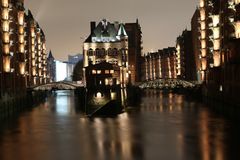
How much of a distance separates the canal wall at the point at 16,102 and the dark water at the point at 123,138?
3927mm

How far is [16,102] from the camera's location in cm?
9838

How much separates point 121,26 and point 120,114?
260ft

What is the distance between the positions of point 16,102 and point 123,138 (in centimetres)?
4761

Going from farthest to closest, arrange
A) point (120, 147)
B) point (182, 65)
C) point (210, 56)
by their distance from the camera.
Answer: point (182, 65)
point (210, 56)
point (120, 147)

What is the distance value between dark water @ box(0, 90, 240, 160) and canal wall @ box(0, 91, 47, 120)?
12.9ft

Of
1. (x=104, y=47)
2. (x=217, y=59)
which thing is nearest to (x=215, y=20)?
(x=217, y=59)

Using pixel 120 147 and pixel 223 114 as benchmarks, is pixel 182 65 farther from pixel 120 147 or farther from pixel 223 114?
pixel 120 147

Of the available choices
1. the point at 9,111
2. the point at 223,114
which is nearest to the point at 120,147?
the point at 223,114

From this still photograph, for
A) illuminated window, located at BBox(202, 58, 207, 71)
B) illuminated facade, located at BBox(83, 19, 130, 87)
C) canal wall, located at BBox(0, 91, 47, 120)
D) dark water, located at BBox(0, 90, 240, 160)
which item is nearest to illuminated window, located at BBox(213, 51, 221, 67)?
dark water, located at BBox(0, 90, 240, 160)

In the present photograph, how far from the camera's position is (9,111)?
87.7 metres

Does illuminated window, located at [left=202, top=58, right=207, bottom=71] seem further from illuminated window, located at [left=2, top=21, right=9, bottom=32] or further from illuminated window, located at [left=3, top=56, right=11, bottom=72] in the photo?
illuminated window, located at [left=2, top=21, right=9, bottom=32]

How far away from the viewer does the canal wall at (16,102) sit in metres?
82.0

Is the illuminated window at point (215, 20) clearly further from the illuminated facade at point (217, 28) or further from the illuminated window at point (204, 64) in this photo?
the illuminated window at point (204, 64)

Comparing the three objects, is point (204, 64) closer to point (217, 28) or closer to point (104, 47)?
point (217, 28)
